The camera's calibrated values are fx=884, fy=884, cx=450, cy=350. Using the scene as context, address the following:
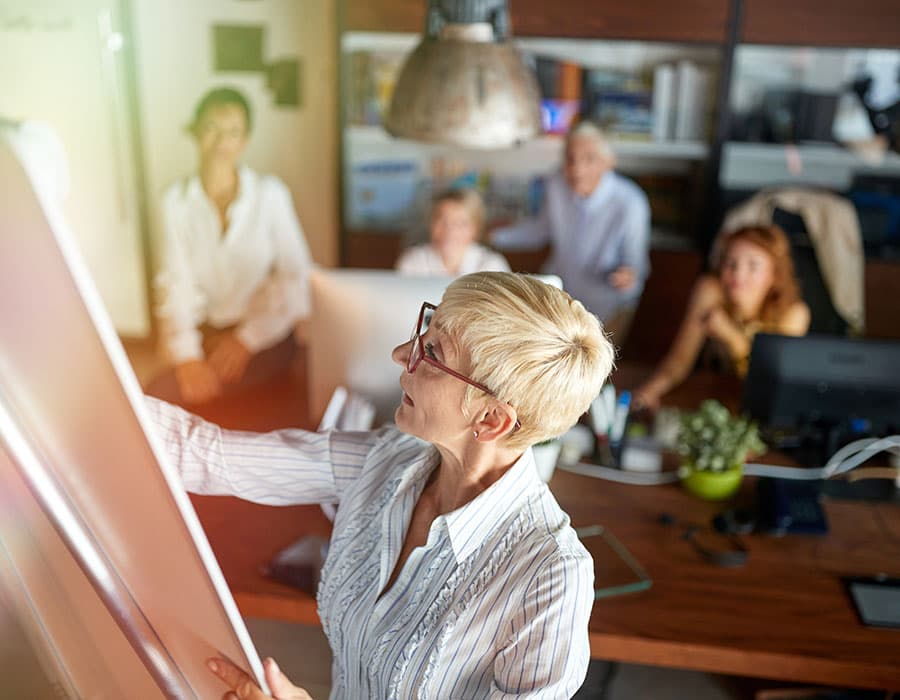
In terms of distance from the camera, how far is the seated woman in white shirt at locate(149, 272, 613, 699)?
1.00 metres

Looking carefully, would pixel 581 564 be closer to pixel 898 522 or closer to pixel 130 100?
pixel 898 522

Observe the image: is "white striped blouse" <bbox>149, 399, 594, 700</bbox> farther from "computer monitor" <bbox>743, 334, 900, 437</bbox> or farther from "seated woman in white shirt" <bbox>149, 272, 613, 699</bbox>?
"computer monitor" <bbox>743, 334, 900, 437</bbox>

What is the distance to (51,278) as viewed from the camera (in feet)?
1.38

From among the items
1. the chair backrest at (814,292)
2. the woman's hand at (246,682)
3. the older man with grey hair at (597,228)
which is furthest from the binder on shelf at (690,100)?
the woman's hand at (246,682)

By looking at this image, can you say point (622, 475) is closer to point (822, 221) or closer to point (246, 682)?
point (246, 682)

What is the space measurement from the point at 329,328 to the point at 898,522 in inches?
50.8

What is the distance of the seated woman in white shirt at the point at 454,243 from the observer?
2.94m

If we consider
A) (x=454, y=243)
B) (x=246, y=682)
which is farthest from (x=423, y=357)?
(x=454, y=243)

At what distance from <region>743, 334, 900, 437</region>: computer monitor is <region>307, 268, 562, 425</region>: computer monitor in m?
0.82

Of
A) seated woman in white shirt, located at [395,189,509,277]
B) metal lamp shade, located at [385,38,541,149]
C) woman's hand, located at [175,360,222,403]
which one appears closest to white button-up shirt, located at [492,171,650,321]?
seated woman in white shirt, located at [395,189,509,277]

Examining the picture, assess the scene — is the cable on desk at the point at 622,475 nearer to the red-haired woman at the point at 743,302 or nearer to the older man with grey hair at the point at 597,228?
the red-haired woman at the point at 743,302

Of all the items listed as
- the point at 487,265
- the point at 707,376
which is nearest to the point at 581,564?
the point at 707,376

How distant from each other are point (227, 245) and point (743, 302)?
1.71 metres

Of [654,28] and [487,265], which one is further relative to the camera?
[654,28]
